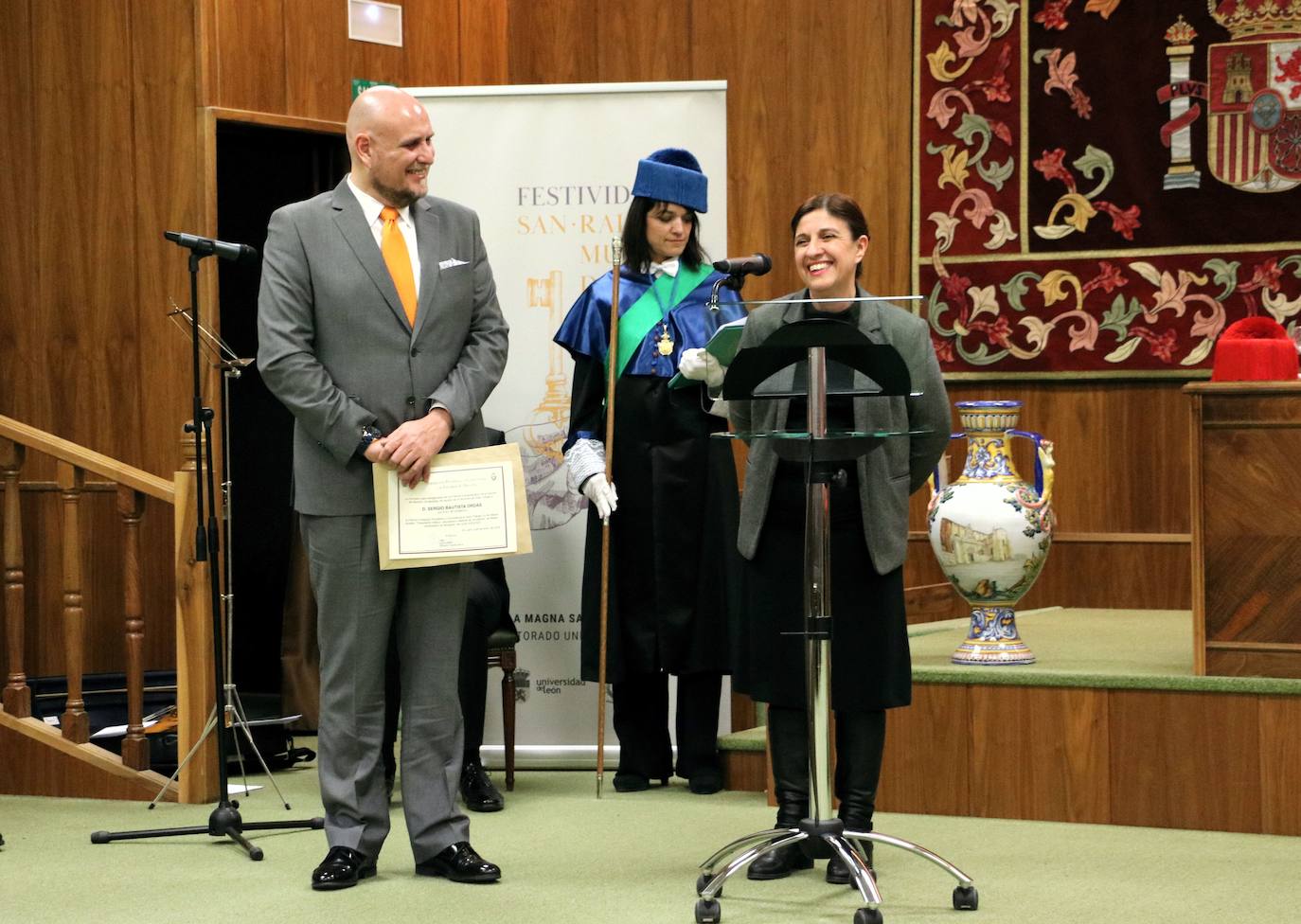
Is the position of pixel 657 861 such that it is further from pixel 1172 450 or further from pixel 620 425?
pixel 1172 450

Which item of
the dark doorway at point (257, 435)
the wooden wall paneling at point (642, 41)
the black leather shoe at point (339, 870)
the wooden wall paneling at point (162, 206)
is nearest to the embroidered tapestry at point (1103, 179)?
the wooden wall paneling at point (642, 41)

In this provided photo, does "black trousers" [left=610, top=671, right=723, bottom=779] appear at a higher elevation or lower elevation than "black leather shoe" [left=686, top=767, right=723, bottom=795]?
higher

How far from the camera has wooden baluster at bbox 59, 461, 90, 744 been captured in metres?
4.48

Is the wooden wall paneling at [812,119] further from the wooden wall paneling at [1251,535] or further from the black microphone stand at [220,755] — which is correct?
the black microphone stand at [220,755]

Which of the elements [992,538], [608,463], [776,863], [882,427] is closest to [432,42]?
[608,463]

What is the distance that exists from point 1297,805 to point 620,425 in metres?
1.93

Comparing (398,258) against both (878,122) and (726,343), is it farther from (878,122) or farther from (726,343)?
(878,122)

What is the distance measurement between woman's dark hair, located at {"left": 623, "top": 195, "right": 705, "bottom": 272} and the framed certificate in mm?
1229

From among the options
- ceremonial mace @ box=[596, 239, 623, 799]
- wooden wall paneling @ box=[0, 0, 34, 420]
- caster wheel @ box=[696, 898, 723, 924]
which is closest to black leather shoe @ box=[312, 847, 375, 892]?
caster wheel @ box=[696, 898, 723, 924]

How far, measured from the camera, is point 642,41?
617 cm

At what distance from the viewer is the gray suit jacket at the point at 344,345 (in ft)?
11.1

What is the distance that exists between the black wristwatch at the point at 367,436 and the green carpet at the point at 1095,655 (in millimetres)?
1565

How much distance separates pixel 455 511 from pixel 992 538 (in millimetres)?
1590

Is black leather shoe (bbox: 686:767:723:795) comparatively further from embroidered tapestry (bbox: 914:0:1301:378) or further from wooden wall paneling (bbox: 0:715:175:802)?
embroidered tapestry (bbox: 914:0:1301:378)
